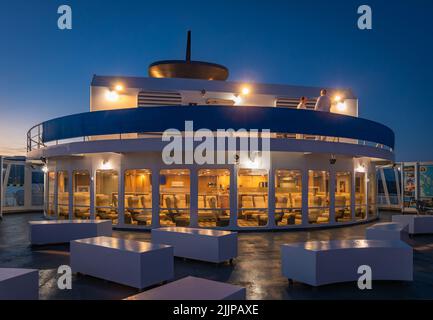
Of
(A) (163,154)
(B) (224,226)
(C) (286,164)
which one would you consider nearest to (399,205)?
(C) (286,164)

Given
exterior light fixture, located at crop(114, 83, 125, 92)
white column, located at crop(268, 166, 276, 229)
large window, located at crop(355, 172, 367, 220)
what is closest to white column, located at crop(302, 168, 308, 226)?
white column, located at crop(268, 166, 276, 229)

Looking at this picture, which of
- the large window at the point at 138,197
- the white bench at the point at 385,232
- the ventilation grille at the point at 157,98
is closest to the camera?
the white bench at the point at 385,232

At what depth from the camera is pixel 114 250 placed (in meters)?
7.77

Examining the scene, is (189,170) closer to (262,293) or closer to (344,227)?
(344,227)

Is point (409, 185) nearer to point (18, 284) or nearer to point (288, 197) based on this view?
point (288, 197)

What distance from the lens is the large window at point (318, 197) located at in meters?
16.3

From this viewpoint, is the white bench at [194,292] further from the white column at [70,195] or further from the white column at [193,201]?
the white column at [70,195]

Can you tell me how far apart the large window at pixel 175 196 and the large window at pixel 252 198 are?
2126 mm

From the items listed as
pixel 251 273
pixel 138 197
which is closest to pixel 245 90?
pixel 138 197

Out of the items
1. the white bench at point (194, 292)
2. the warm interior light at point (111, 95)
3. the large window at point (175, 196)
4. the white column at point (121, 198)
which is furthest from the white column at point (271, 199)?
the white bench at point (194, 292)

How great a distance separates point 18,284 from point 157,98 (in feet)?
49.5

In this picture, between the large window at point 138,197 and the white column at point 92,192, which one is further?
the white column at point 92,192

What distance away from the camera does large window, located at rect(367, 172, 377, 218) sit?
1965 centimetres

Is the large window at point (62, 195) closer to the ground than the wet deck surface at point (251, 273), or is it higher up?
higher up
